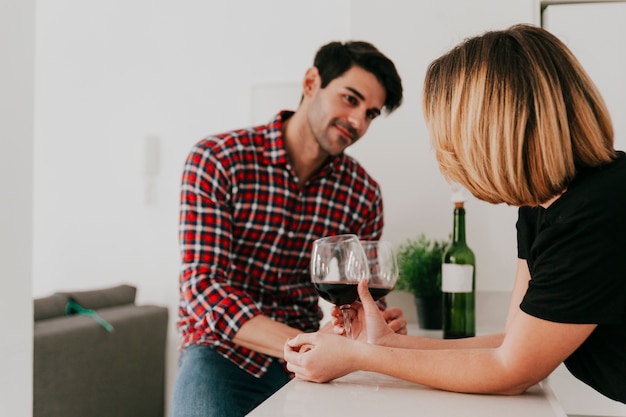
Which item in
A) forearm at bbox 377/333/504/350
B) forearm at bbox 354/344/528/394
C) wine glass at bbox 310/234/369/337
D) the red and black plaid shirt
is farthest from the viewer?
the red and black plaid shirt

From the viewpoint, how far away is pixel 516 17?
79.7 inches

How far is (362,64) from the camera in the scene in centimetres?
197

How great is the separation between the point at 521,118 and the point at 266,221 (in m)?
1.02

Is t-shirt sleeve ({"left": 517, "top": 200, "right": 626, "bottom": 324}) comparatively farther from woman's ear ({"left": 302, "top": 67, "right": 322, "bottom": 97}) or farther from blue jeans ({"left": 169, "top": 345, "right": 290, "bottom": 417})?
woman's ear ({"left": 302, "top": 67, "right": 322, "bottom": 97})

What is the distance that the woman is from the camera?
972 millimetres

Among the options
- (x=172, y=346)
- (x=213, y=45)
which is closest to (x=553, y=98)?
(x=213, y=45)

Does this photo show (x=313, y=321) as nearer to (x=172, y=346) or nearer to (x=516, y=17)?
(x=516, y=17)

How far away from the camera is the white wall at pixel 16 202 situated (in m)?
1.93

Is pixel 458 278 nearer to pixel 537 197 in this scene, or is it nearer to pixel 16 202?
pixel 537 197

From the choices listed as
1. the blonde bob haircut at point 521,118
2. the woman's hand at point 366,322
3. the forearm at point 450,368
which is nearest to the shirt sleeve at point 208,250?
the woman's hand at point 366,322

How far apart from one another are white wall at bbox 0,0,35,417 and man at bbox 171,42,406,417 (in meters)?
0.52

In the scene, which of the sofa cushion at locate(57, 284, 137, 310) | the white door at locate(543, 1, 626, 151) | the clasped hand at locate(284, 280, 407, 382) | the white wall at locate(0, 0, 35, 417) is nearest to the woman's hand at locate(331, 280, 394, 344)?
the clasped hand at locate(284, 280, 407, 382)

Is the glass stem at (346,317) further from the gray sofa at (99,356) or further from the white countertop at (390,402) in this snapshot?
the gray sofa at (99,356)

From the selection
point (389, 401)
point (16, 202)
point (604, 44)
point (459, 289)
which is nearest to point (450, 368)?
point (389, 401)
